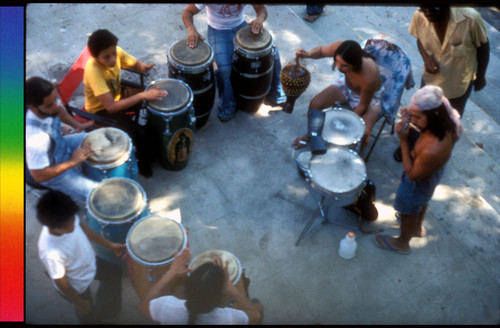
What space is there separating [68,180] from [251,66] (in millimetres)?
2143

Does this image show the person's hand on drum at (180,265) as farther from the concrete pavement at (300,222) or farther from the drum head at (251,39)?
the drum head at (251,39)

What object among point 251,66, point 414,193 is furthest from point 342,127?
point 251,66

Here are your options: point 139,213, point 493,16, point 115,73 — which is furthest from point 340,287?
point 493,16

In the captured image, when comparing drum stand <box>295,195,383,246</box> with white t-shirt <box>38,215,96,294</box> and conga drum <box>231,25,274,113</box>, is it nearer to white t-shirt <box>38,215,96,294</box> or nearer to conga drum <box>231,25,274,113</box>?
conga drum <box>231,25,274,113</box>

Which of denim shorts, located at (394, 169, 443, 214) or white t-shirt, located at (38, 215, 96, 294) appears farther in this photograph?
denim shorts, located at (394, 169, 443, 214)

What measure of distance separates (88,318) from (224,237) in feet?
4.47

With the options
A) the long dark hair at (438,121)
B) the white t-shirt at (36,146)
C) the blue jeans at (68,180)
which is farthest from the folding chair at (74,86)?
the long dark hair at (438,121)

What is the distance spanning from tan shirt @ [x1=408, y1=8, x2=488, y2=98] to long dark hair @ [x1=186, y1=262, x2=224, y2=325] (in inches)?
122

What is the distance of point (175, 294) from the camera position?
11.1 feet

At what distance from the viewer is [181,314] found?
3236 millimetres

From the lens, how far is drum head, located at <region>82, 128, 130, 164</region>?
4059 millimetres

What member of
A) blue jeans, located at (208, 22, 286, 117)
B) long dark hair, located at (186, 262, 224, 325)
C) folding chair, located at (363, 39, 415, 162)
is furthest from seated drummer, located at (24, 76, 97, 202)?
folding chair, located at (363, 39, 415, 162)

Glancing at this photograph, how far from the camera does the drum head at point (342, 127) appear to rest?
434 centimetres

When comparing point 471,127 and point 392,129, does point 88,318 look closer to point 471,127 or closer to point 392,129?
point 392,129
